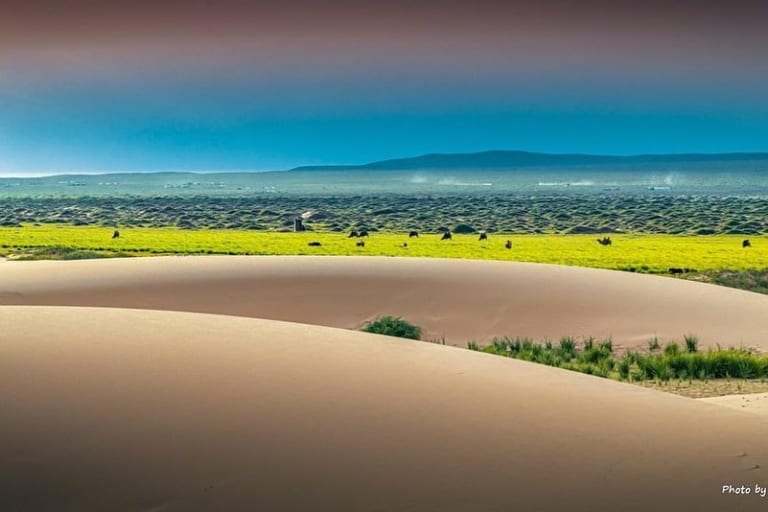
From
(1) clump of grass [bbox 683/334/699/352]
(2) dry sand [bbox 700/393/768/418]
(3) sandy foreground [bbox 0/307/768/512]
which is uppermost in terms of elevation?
(3) sandy foreground [bbox 0/307/768/512]

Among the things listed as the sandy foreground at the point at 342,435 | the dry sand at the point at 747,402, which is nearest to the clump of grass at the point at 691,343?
the dry sand at the point at 747,402

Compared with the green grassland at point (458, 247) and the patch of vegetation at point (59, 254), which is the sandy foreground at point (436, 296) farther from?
the patch of vegetation at point (59, 254)

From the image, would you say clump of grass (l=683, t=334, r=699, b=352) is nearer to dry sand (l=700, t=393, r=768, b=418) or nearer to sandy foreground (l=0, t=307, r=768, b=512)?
dry sand (l=700, t=393, r=768, b=418)

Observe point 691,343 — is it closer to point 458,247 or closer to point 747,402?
point 747,402

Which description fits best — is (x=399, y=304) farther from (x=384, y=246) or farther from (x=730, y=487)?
(x=384, y=246)

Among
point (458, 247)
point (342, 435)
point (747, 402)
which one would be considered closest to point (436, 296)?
point (747, 402)

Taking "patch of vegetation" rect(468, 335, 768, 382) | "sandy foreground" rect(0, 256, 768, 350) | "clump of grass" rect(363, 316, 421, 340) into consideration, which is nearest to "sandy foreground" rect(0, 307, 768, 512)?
"patch of vegetation" rect(468, 335, 768, 382)
